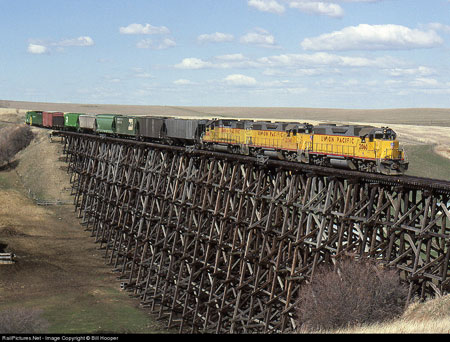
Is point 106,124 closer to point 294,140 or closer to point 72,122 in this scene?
point 72,122

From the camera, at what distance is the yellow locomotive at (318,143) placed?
971 inches

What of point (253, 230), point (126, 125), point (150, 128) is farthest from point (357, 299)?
point (126, 125)

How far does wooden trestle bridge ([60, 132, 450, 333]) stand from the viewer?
21.1m

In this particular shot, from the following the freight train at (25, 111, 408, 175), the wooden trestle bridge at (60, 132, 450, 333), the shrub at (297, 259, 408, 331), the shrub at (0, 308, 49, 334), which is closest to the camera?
the shrub at (0, 308, 49, 334)

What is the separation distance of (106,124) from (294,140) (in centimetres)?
2543

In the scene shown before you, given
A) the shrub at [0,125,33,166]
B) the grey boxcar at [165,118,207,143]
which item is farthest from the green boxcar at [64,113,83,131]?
the grey boxcar at [165,118,207,143]

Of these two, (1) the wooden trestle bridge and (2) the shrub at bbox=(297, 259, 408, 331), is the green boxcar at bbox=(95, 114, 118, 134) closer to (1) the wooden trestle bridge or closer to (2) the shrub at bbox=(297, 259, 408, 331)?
(1) the wooden trestle bridge

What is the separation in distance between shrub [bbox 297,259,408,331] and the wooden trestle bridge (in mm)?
714

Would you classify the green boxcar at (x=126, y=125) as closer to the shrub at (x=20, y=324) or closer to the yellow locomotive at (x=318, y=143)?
the yellow locomotive at (x=318, y=143)

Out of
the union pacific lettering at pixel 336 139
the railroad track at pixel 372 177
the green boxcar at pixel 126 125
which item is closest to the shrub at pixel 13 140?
the green boxcar at pixel 126 125

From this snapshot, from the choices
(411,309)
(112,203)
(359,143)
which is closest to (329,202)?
(359,143)

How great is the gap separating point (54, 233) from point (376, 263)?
119 ft

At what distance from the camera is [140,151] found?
132 feet
